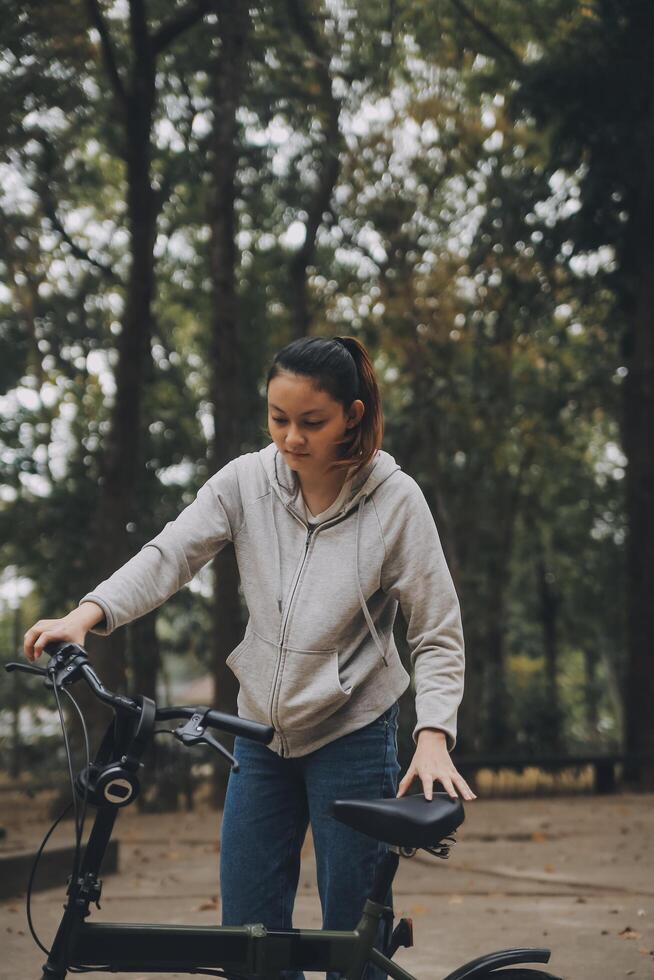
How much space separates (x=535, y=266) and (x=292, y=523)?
15.0 metres

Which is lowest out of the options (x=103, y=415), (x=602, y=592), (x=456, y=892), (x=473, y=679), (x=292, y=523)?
(x=456, y=892)

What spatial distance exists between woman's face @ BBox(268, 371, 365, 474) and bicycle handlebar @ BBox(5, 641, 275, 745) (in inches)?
25.8

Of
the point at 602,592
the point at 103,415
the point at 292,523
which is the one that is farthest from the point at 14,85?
the point at 602,592

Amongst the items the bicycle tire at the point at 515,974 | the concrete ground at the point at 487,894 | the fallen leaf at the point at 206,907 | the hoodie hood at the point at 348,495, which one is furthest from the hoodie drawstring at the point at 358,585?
the fallen leaf at the point at 206,907

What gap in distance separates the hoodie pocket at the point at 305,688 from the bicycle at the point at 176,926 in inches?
11.4

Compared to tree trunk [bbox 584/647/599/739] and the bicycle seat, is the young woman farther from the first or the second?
tree trunk [bbox 584/647/599/739]

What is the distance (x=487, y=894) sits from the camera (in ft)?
24.9

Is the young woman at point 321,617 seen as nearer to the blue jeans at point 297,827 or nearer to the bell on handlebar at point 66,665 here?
the blue jeans at point 297,827

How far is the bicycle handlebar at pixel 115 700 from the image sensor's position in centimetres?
216

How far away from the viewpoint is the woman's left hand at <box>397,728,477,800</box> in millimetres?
2387

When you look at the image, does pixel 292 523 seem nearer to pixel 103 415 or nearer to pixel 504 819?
pixel 504 819

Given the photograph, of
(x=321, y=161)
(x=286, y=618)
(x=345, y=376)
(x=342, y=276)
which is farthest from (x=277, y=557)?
(x=342, y=276)

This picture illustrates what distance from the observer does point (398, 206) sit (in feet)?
59.4

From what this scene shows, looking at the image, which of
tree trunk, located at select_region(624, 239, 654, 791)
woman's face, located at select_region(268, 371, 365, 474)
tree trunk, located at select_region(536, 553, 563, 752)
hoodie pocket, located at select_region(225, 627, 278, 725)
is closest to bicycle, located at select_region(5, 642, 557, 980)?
hoodie pocket, located at select_region(225, 627, 278, 725)
